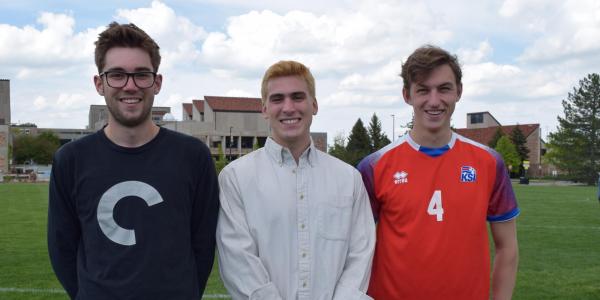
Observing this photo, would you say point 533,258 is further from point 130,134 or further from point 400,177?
point 130,134

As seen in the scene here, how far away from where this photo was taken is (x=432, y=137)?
336 cm

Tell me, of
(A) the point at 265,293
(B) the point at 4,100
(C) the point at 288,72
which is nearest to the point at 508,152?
(C) the point at 288,72

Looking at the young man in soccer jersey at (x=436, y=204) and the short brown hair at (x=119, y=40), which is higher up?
the short brown hair at (x=119, y=40)

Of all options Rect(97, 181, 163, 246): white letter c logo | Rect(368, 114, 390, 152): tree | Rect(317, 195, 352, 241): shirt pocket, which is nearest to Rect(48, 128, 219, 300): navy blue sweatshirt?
Rect(97, 181, 163, 246): white letter c logo

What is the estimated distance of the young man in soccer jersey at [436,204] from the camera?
10.6 feet

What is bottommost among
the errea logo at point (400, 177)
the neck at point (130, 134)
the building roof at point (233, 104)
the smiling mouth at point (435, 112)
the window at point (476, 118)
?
the errea logo at point (400, 177)

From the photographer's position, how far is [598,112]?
211ft

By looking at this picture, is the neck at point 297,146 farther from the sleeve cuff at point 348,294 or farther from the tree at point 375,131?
the tree at point 375,131

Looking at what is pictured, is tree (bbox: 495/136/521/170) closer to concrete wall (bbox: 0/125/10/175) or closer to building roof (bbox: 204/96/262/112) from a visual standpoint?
building roof (bbox: 204/96/262/112)

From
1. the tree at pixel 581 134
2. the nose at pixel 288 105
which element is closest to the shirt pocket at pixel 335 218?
the nose at pixel 288 105

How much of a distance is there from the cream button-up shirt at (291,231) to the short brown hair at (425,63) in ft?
2.10

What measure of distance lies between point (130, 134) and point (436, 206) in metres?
1.60

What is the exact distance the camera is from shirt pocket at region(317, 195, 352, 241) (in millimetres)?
3152

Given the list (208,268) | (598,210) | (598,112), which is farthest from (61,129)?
(208,268)
